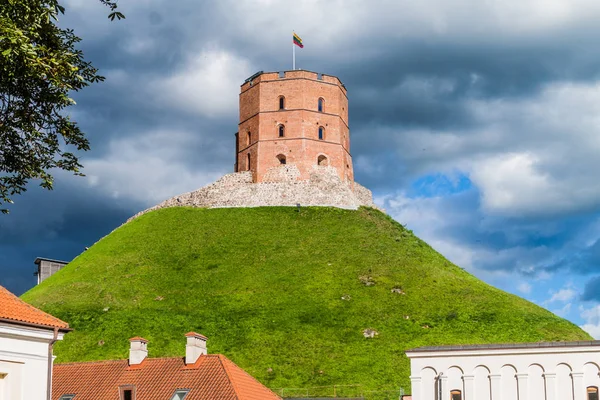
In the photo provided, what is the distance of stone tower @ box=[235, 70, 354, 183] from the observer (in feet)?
340

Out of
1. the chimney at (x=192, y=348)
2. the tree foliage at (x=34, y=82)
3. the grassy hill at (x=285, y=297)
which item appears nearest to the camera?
the tree foliage at (x=34, y=82)

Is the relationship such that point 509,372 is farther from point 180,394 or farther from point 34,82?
point 34,82

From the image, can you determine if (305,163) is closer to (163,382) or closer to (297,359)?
(297,359)

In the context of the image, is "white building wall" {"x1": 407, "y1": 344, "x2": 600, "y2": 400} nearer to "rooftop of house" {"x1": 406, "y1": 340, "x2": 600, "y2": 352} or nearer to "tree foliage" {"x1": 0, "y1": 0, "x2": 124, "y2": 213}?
"rooftop of house" {"x1": 406, "y1": 340, "x2": 600, "y2": 352}

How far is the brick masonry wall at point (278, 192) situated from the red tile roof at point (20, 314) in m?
75.9

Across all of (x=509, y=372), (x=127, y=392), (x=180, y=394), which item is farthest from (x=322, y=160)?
(x=180, y=394)

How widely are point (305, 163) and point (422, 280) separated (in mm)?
28217

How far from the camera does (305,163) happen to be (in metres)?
103

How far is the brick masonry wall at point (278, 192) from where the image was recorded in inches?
3962

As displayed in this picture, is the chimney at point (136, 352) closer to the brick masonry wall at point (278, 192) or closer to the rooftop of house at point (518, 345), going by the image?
the rooftop of house at point (518, 345)

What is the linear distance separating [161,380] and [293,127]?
220 ft

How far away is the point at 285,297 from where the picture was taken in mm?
77562

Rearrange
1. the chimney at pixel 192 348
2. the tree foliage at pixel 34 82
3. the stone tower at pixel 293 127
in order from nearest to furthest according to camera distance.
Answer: the tree foliage at pixel 34 82
the chimney at pixel 192 348
the stone tower at pixel 293 127

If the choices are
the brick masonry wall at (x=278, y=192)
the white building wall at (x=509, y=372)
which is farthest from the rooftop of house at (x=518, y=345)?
the brick masonry wall at (x=278, y=192)
